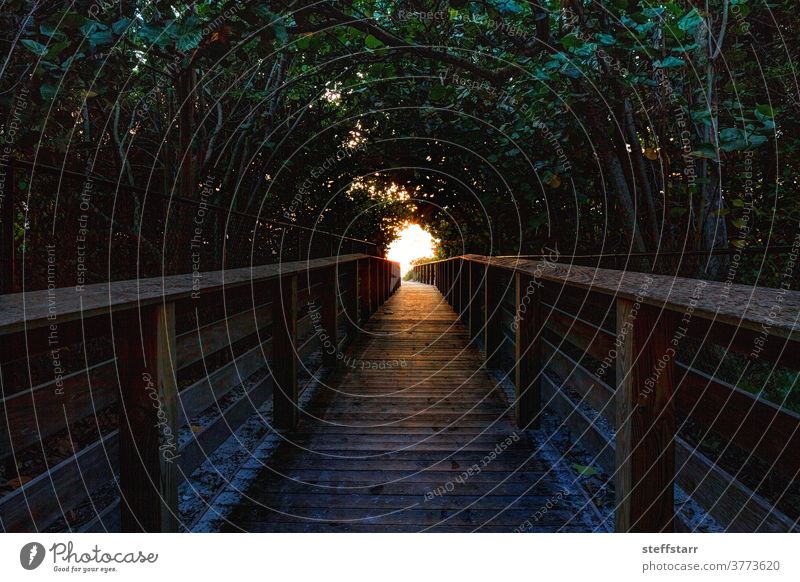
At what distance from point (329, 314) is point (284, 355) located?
1793 millimetres

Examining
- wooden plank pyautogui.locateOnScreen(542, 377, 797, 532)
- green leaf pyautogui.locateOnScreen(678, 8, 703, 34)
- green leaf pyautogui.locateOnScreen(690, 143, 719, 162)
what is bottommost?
wooden plank pyautogui.locateOnScreen(542, 377, 797, 532)

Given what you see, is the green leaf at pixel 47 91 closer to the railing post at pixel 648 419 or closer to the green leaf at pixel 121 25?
the green leaf at pixel 121 25

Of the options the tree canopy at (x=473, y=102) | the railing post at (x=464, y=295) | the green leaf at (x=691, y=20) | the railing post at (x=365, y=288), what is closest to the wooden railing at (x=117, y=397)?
the tree canopy at (x=473, y=102)

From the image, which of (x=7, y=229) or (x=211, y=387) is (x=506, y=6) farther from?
(x=7, y=229)

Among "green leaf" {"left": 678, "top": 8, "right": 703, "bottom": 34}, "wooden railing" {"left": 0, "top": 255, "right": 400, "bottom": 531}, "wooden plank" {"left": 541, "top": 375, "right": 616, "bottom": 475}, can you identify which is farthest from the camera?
"green leaf" {"left": 678, "top": 8, "right": 703, "bottom": 34}

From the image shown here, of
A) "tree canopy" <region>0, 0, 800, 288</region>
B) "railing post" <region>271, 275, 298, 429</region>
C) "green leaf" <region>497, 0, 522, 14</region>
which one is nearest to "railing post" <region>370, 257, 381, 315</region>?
"tree canopy" <region>0, 0, 800, 288</region>

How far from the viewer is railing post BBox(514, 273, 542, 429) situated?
3709 millimetres

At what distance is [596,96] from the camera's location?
4051mm

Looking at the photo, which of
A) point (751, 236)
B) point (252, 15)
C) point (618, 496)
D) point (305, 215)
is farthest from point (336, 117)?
point (618, 496)

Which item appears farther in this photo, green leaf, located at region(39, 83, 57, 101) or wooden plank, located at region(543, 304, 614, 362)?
green leaf, located at region(39, 83, 57, 101)

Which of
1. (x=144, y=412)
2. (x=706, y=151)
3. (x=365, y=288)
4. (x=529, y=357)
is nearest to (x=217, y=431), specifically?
(x=144, y=412)

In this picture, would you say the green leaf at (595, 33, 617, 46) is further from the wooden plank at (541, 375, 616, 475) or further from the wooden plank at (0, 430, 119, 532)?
the wooden plank at (0, 430, 119, 532)

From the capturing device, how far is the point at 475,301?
6906 mm

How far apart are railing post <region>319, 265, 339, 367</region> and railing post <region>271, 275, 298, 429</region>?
1.67 metres
